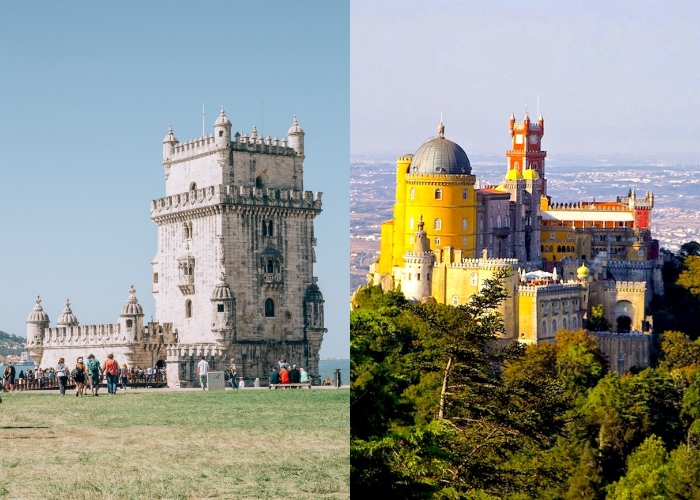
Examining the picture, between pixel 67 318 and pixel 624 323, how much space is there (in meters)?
23.5

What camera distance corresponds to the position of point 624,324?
6606 cm

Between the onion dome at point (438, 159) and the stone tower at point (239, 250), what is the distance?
1316 cm

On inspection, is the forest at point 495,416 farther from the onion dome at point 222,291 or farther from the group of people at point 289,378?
the onion dome at point 222,291

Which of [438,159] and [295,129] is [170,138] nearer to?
[295,129]

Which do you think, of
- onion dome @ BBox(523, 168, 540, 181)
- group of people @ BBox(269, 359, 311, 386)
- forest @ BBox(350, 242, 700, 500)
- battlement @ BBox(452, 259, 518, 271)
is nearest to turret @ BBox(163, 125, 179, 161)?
forest @ BBox(350, 242, 700, 500)

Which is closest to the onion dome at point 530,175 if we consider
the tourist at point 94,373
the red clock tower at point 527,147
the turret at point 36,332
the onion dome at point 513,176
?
the onion dome at point 513,176

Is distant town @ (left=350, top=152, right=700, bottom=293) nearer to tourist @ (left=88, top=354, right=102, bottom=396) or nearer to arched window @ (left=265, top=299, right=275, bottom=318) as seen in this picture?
arched window @ (left=265, top=299, right=275, bottom=318)

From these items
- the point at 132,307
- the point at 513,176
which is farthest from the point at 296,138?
the point at 513,176

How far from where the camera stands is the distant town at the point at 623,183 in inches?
2297

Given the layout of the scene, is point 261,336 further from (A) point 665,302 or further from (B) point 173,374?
(A) point 665,302

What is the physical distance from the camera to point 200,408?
26.4m

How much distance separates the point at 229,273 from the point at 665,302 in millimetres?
23959

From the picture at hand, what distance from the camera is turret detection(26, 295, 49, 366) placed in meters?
51.8

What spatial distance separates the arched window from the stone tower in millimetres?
31
